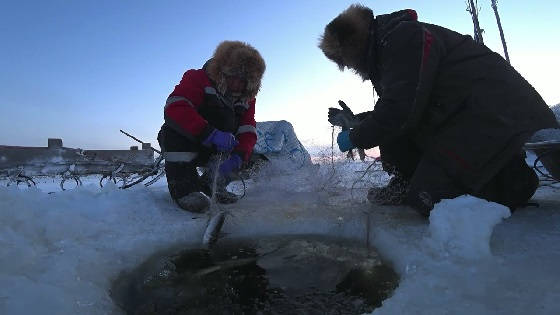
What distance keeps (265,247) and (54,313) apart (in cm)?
120

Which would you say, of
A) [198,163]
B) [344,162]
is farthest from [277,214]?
[344,162]

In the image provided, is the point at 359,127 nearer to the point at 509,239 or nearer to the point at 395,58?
the point at 395,58

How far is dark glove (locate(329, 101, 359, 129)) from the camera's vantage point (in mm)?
3027

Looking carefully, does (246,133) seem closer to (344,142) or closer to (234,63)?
(234,63)

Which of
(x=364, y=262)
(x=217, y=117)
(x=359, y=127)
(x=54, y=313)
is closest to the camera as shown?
(x=54, y=313)

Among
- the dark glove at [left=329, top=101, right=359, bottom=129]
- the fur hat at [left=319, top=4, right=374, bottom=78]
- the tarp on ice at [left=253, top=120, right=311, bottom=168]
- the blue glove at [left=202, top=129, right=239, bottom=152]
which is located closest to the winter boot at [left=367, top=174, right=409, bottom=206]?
the dark glove at [left=329, top=101, right=359, bottom=129]

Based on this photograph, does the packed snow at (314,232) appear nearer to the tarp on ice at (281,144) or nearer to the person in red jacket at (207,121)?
the person in red jacket at (207,121)

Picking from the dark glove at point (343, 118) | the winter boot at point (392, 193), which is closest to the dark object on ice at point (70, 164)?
the dark glove at point (343, 118)

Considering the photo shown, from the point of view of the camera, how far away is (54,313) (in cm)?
124

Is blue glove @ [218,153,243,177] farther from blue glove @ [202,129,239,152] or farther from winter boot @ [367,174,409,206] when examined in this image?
winter boot @ [367,174,409,206]

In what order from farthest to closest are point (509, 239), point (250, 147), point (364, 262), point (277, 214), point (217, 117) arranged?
1. point (250, 147)
2. point (217, 117)
3. point (277, 214)
4. point (364, 262)
5. point (509, 239)

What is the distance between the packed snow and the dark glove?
0.61 metres

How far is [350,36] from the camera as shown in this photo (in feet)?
8.25

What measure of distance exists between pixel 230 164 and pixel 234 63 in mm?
895
